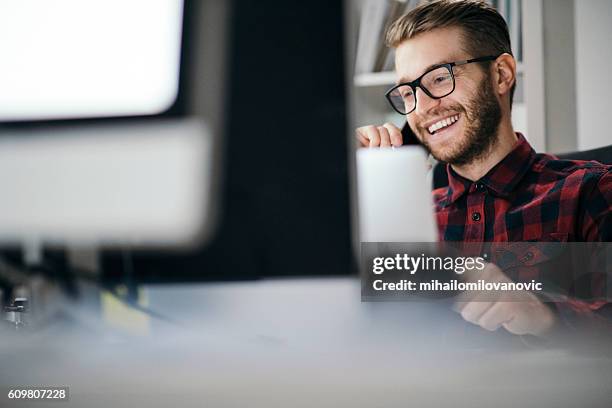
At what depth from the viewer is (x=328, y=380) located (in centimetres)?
79

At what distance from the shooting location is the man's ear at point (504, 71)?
0.74m

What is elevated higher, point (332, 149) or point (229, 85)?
point (229, 85)

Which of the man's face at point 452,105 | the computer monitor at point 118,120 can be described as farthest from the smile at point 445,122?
the computer monitor at point 118,120

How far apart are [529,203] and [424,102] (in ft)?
0.65

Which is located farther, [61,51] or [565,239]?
[61,51]

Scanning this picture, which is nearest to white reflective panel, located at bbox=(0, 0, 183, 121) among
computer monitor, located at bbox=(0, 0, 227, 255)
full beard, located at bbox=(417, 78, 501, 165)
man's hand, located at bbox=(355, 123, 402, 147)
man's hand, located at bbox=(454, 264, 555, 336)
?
computer monitor, located at bbox=(0, 0, 227, 255)

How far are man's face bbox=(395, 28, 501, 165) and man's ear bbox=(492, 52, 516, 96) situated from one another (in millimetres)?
11

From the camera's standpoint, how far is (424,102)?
760 millimetres

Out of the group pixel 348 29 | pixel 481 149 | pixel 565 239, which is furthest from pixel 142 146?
pixel 565 239

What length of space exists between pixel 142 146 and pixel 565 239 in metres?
0.61

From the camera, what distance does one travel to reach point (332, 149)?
31.3 inches

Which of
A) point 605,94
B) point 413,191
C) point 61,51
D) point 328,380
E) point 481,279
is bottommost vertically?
point 328,380

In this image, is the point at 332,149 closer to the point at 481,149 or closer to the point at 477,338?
the point at 481,149

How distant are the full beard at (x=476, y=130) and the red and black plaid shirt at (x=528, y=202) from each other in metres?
0.03
